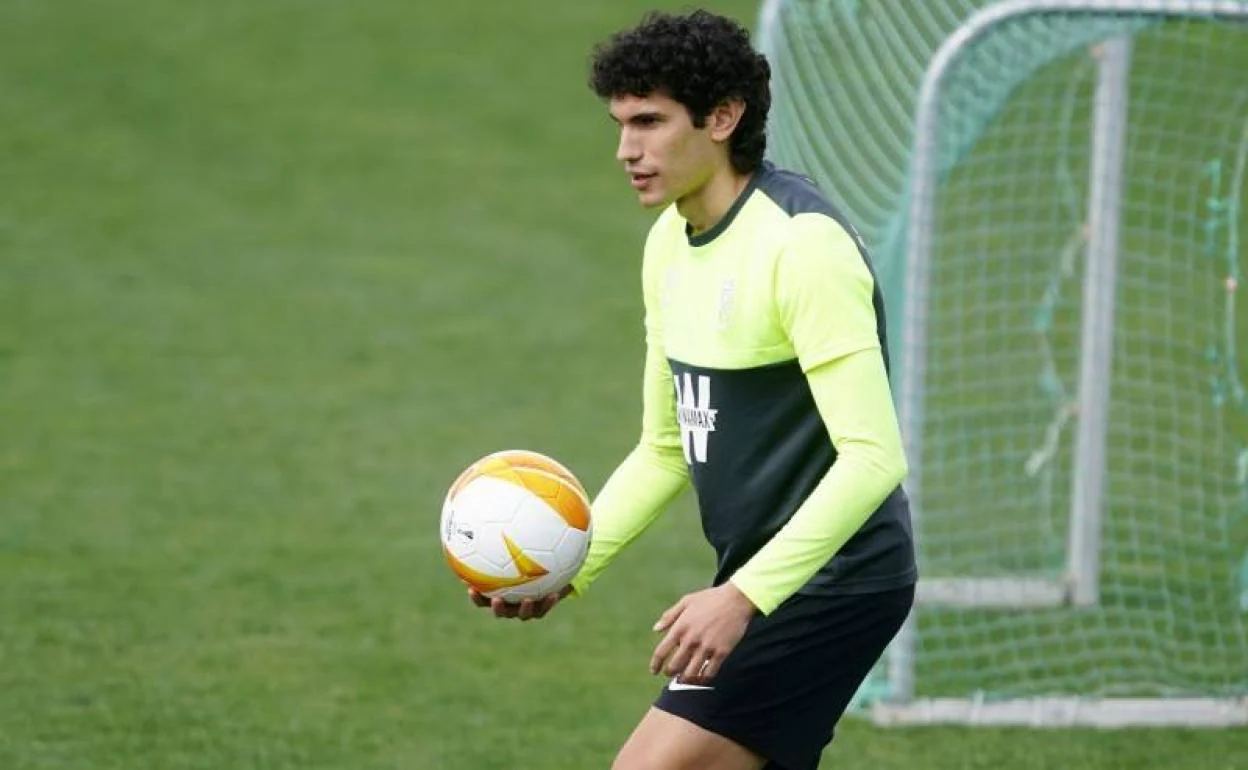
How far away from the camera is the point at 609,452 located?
34.4ft

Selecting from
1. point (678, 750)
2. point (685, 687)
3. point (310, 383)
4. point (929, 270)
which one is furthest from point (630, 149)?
point (310, 383)

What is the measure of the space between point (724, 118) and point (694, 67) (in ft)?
0.44

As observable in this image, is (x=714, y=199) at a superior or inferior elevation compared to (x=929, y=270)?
superior

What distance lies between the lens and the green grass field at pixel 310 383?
6.82m

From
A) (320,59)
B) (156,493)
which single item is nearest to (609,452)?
(156,493)

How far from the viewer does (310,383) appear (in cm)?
1178

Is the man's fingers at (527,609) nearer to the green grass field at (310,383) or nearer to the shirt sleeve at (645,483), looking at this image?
the shirt sleeve at (645,483)

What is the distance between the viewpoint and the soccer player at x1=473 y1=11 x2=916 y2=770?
409cm

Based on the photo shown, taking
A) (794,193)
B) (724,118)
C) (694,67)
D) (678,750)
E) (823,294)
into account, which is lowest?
(678,750)

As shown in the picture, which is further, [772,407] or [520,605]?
[520,605]

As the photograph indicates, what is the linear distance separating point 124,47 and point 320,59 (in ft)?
5.88

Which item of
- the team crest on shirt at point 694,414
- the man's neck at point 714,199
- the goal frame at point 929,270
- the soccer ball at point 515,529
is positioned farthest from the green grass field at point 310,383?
the man's neck at point 714,199

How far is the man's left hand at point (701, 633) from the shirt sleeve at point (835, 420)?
4 cm

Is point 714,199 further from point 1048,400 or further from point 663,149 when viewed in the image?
point 1048,400
